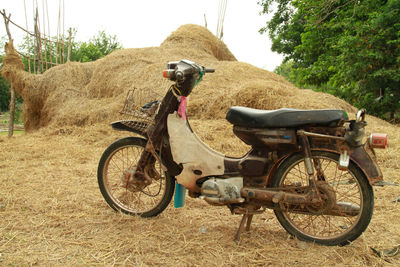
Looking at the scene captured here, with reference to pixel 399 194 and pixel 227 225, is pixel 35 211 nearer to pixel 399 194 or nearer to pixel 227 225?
pixel 227 225

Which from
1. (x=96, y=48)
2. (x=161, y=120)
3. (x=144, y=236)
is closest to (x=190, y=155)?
(x=161, y=120)

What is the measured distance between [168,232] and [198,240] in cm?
25

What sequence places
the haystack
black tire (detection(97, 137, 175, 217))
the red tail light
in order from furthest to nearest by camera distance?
the haystack, black tire (detection(97, 137, 175, 217)), the red tail light

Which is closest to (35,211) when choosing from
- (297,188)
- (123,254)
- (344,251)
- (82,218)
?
(82,218)

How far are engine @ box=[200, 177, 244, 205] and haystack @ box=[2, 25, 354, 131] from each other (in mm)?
3759

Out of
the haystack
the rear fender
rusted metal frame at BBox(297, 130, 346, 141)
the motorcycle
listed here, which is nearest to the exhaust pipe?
the motorcycle

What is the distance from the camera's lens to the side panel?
2.44 metres

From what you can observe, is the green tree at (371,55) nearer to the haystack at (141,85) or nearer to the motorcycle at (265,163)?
the haystack at (141,85)

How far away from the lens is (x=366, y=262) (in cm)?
202

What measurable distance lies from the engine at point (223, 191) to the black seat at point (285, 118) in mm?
423

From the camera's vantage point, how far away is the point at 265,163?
2.29 meters

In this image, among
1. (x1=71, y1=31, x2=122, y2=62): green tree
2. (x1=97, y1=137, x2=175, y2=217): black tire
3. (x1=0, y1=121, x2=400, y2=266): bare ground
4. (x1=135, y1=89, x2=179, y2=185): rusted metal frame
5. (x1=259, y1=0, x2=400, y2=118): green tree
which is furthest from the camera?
(x1=71, y1=31, x2=122, y2=62): green tree

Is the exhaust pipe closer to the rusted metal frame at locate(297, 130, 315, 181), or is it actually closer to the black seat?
the rusted metal frame at locate(297, 130, 315, 181)

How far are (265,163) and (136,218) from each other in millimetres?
1162
